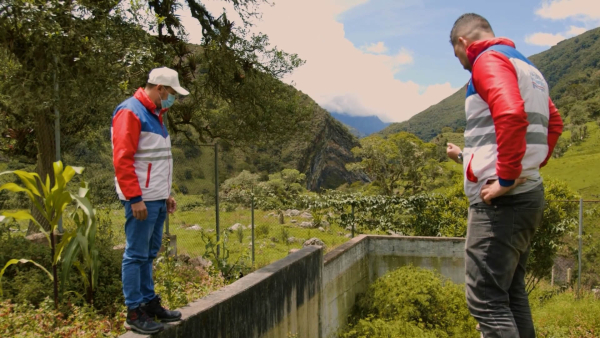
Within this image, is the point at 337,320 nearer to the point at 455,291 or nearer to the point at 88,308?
the point at 455,291

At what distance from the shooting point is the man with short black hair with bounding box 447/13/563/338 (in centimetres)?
211

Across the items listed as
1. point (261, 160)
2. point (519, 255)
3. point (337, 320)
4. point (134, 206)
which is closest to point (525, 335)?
point (519, 255)

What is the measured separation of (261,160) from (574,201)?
41560 mm

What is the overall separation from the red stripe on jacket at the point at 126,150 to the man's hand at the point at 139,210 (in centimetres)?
5

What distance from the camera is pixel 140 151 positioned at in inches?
109

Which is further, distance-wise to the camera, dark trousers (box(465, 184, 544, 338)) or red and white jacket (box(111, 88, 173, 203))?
red and white jacket (box(111, 88, 173, 203))

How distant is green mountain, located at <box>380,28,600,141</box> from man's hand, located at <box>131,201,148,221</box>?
328 feet

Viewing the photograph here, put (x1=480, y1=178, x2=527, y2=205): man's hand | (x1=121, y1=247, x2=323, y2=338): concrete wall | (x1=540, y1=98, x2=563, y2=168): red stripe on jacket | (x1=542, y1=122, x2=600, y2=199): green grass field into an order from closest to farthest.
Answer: (x1=480, y1=178, x2=527, y2=205): man's hand < (x1=540, y1=98, x2=563, y2=168): red stripe on jacket < (x1=121, y1=247, x2=323, y2=338): concrete wall < (x1=542, y1=122, x2=600, y2=199): green grass field

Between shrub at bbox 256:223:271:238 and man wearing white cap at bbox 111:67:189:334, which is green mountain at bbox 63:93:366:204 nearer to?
shrub at bbox 256:223:271:238

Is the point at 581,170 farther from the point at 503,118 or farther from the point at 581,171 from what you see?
the point at 503,118

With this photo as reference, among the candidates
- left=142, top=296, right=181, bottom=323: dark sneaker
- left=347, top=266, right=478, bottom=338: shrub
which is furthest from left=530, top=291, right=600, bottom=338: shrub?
left=142, top=296, right=181, bottom=323: dark sneaker

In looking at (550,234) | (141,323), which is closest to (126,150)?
(141,323)

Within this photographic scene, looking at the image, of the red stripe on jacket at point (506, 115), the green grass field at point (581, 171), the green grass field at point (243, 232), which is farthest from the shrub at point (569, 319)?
the green grass field at point (581, 171)

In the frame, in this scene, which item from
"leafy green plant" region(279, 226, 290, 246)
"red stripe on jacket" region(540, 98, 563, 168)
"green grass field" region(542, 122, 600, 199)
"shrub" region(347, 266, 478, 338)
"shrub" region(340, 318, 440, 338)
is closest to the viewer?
"red stripe on jacket" region(540, 98, 563, 168)
